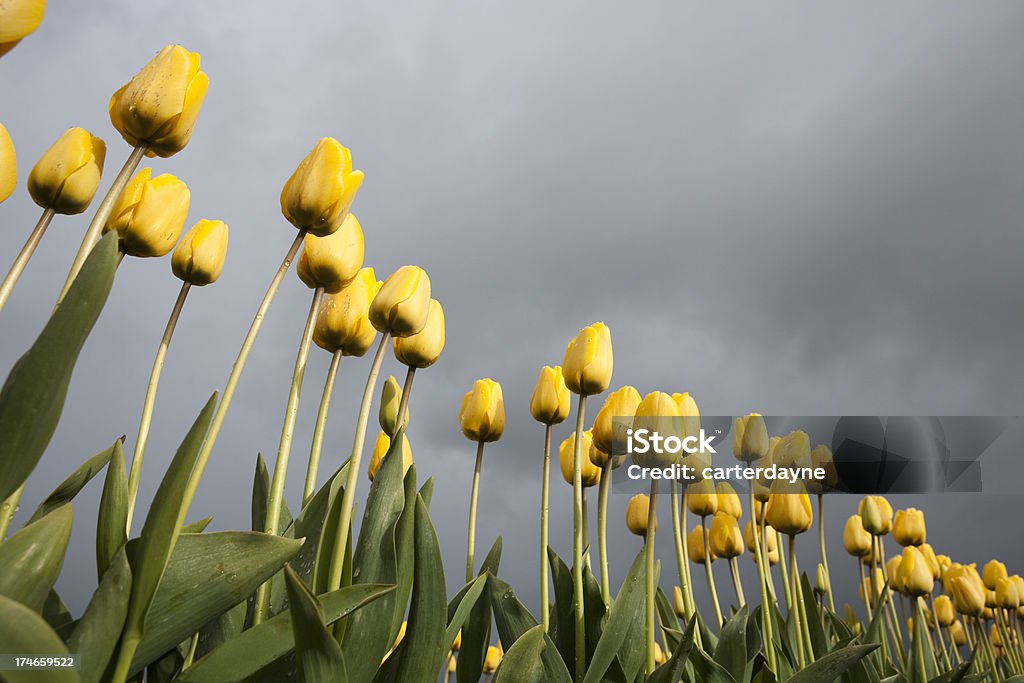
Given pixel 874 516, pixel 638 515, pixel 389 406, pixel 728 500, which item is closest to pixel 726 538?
pixel 728 500

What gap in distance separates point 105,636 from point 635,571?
1252 mm

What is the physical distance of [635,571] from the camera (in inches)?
72.4

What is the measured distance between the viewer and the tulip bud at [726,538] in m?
3.21

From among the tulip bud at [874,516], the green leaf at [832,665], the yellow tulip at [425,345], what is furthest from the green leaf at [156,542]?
the tulip bud at [874,516]

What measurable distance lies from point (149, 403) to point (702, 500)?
2366 mm

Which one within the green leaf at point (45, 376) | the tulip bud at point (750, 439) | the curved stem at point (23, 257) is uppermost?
the tulip bud at point (750, 439)

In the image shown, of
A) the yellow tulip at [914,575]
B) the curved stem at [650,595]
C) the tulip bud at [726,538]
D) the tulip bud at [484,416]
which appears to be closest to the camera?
the curved stem at [650,595]

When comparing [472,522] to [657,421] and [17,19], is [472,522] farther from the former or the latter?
[17,19]

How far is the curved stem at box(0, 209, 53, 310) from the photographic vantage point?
3.57ft

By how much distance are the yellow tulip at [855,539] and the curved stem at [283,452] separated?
4.04 metres

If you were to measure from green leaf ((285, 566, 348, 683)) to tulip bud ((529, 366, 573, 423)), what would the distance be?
119 centimetres

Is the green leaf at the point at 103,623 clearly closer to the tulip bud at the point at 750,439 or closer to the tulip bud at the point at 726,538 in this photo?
the tulip bud at the point at 750,439

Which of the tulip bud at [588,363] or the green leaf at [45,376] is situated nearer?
the green leaf at [45,376]

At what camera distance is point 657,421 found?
1.90m
